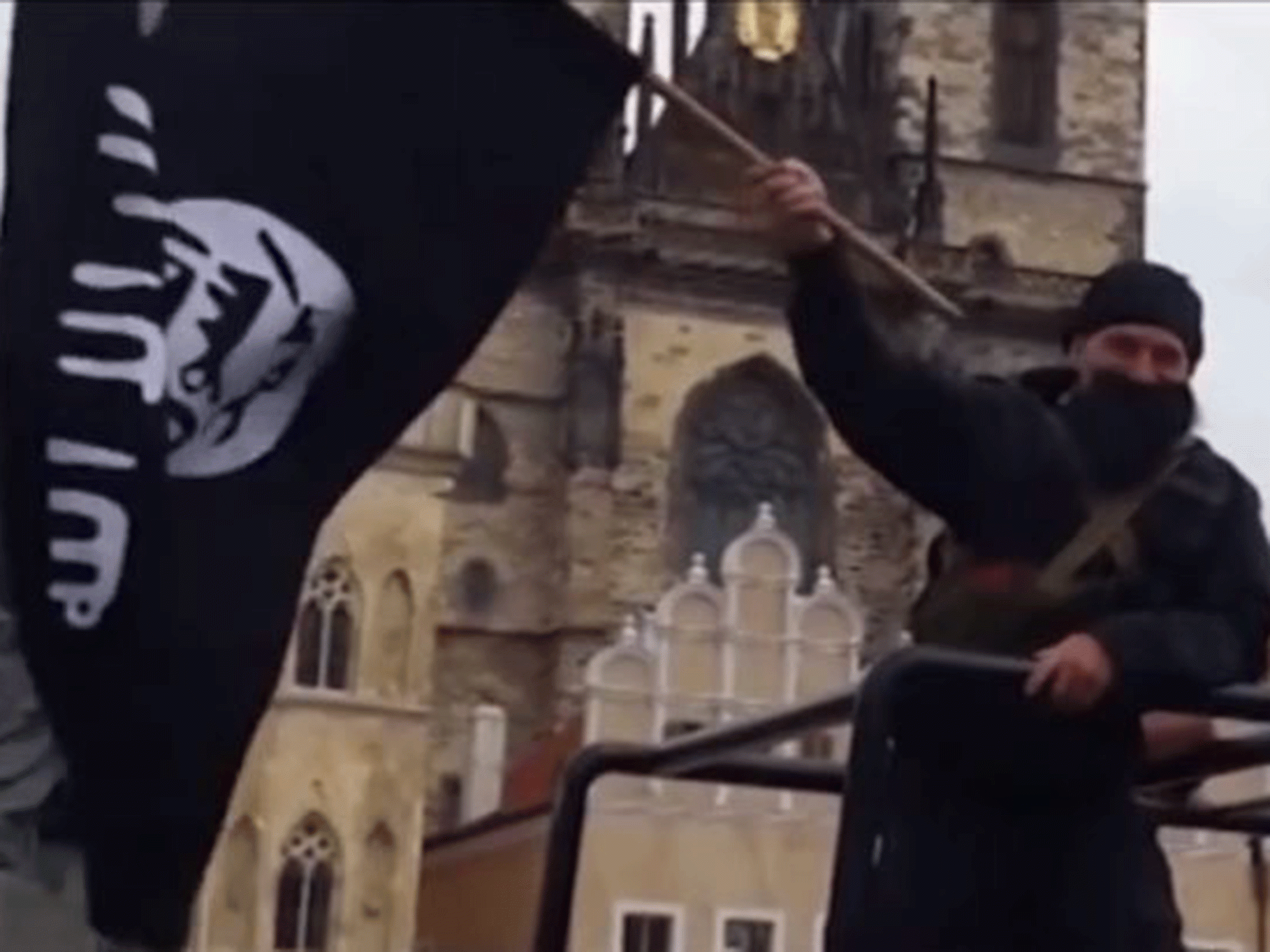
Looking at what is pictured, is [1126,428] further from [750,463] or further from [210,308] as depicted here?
[750,463]

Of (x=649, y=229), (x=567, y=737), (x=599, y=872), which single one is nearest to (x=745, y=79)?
(x=649, y=229)

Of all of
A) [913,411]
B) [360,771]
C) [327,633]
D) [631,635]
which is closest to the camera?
[913,411]

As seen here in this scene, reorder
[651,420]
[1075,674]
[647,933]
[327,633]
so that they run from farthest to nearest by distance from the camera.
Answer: [651,420]
[327,633]
[647,933]
[1075,674]

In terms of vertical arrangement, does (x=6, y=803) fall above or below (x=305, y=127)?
below

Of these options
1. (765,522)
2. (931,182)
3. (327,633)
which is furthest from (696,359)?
(327,633)

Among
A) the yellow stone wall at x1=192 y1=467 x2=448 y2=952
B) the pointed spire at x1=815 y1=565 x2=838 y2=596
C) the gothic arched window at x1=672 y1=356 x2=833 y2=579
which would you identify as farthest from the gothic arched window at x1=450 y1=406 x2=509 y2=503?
the pointed spire at x1=815 y1=565 x2=838 y2=596

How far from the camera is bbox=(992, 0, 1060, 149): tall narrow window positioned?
Result: 33000 mm

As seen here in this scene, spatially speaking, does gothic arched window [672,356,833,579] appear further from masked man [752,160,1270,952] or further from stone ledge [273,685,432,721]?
masked man [752,160,1270,952]

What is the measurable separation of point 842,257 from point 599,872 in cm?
1720

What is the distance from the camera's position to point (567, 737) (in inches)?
931

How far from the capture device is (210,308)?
9.17ft

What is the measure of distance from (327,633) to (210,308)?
20210mm

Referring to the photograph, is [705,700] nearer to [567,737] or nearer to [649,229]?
[567,737]

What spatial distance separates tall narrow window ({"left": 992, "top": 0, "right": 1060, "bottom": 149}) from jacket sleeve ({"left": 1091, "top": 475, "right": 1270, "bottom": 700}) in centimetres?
3056
